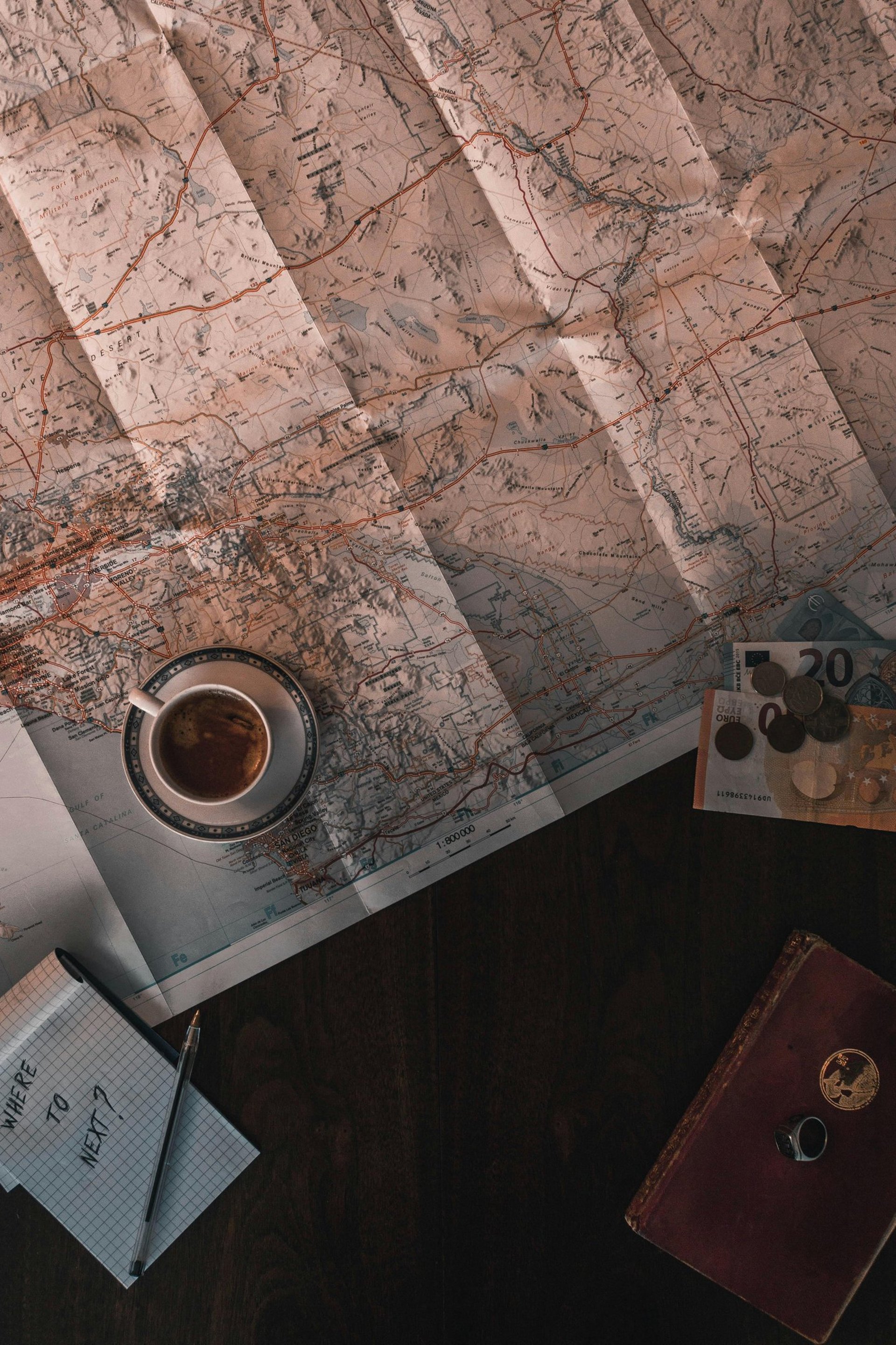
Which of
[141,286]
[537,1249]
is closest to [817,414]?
[141,286]

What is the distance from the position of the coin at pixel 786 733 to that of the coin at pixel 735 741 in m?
0.03

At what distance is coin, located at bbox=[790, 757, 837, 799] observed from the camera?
3.48 ft

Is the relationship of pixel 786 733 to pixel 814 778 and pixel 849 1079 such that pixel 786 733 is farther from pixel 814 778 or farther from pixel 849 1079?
pixel 849 1079

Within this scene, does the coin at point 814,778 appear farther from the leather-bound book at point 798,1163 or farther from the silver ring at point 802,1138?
the silver ring at point 802,1138

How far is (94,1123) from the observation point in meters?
1.03

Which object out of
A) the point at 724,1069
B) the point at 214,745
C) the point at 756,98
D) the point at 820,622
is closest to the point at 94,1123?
the point at 214,745

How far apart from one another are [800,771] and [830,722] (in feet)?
0.27

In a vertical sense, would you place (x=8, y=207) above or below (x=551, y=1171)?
above

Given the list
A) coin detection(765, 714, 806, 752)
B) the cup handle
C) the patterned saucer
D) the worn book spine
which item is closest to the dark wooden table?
the worn book spine

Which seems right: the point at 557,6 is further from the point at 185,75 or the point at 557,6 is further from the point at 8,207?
the point at 8,207

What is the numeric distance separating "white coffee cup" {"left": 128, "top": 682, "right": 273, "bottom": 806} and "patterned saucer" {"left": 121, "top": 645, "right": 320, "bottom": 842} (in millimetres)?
20

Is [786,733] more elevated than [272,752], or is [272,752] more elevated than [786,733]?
[272,752]

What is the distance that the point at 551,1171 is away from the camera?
3.50ft

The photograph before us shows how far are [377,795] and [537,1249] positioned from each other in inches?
27.4
